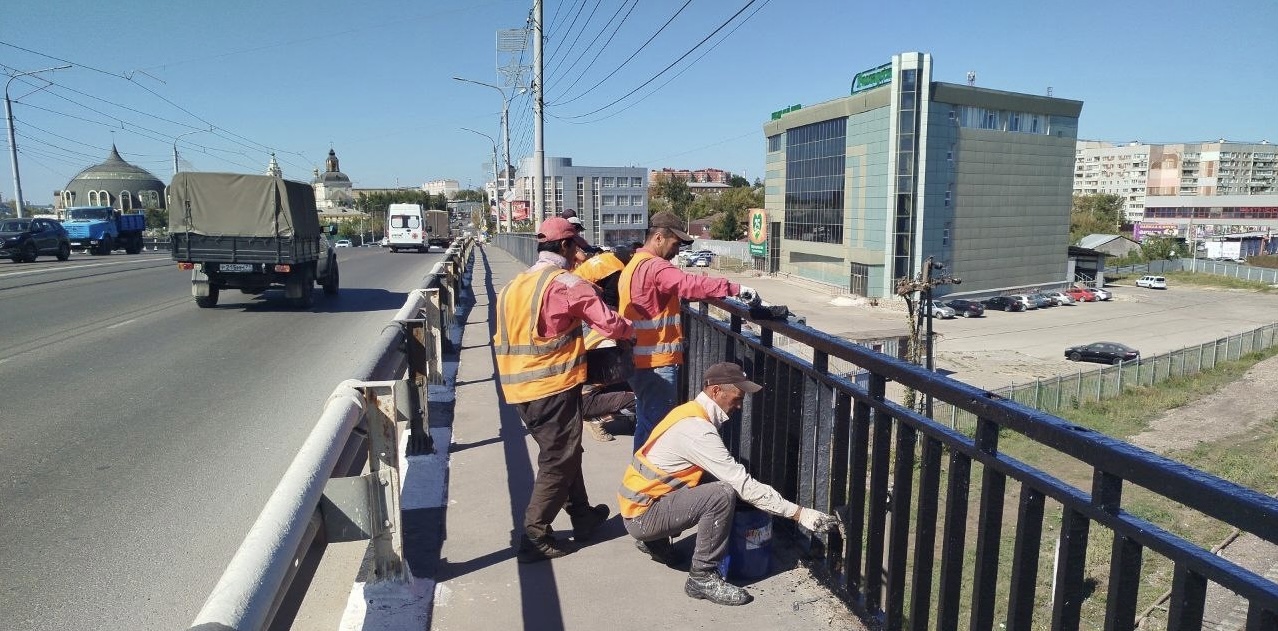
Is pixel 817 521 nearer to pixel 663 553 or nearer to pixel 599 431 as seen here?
pixel 663 553

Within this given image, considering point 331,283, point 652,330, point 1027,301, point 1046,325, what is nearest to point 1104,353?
point 1046,325

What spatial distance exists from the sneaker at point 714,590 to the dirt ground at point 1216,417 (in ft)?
92.8

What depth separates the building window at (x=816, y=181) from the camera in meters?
65.2

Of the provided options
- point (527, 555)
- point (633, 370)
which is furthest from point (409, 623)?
point (633, 370)

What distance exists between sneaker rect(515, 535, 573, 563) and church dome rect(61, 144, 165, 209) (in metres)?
114

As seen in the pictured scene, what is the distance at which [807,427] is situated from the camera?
3.41 m

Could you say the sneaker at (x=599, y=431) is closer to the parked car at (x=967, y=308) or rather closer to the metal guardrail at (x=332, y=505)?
the metal guardrail at (x=332, y=505)

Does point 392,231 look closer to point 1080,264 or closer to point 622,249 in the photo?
point 622,249

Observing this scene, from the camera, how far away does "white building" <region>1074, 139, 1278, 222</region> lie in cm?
14450

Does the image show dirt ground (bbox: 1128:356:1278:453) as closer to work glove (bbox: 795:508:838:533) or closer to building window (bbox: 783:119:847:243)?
work glove (bbox: 795:508:838:533)

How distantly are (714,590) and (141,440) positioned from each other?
5615 millimetres

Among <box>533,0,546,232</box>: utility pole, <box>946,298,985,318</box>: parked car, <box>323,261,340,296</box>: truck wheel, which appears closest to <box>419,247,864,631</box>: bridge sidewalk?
<box>323,261,340,296</box>: truck wheel

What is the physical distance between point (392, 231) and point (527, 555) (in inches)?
1635

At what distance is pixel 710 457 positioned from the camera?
133 inches
